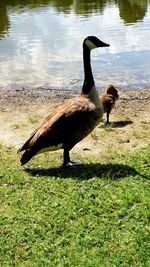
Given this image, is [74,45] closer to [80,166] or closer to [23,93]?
[23,93]

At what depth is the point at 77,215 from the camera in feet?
22.0

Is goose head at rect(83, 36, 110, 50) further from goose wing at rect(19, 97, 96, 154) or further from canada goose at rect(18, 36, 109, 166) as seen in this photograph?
goose wing at rect(19, 97, 96, 154)

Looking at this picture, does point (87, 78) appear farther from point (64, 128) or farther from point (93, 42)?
point (64, 128)

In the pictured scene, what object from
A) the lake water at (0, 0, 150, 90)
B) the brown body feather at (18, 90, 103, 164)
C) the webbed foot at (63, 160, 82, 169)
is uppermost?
the brown body feather at (18, 90, 103, 164)

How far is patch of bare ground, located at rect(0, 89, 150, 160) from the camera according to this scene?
10391 mm

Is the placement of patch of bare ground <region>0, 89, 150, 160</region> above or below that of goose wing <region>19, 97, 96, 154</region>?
below

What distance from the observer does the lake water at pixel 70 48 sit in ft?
57.5

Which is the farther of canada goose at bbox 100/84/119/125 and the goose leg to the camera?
canada goose at bbox 100/84/119/125

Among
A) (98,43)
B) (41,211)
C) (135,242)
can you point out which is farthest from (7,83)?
(135,242)

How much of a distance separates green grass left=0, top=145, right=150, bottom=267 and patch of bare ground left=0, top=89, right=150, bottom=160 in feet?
4.66

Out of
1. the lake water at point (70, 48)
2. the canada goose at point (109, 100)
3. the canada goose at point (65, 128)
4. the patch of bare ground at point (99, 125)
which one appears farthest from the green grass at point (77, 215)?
the lake water at point (70, 48)

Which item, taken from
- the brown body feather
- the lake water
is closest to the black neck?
the brown body feather

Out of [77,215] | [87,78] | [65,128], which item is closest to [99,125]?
[87,78]

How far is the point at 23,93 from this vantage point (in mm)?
16094
